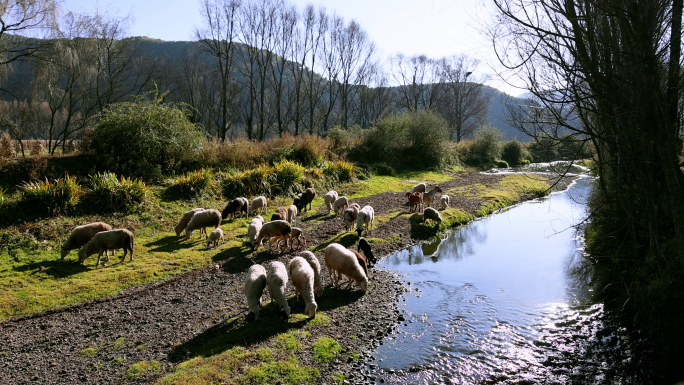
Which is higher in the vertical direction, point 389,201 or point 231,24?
point 231,24

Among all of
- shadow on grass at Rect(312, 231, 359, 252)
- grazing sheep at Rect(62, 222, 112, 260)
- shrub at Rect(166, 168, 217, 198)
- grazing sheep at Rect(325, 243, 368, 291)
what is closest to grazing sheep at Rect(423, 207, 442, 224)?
shadow on grass at Rect(312, 231, 359, 252)

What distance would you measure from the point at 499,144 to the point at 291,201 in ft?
108

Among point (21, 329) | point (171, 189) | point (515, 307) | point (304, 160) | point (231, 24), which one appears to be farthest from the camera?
point (231, 24)

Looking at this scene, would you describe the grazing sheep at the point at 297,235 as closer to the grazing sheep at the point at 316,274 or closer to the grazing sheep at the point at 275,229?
the grazing sheep at the point at 275,229

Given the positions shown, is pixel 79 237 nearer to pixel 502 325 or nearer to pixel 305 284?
pixel 305 284

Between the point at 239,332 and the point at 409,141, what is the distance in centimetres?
2998

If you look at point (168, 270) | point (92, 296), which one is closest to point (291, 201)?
point (168, 270)

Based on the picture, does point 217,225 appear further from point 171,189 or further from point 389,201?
point 389,201

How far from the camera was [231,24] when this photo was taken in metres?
30.9

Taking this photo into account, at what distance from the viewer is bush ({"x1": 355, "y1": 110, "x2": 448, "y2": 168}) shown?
102 feet

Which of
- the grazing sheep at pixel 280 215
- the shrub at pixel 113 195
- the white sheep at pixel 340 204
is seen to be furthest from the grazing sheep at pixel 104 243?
the white sheep at pixel 340 204

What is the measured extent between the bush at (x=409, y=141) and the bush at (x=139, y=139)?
16.1m

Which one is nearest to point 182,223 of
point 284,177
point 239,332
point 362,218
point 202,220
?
point 202,220

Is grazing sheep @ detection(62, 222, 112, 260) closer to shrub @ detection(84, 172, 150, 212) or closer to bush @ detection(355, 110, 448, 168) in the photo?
shrub @ detection(84, 172, 150, 212)
